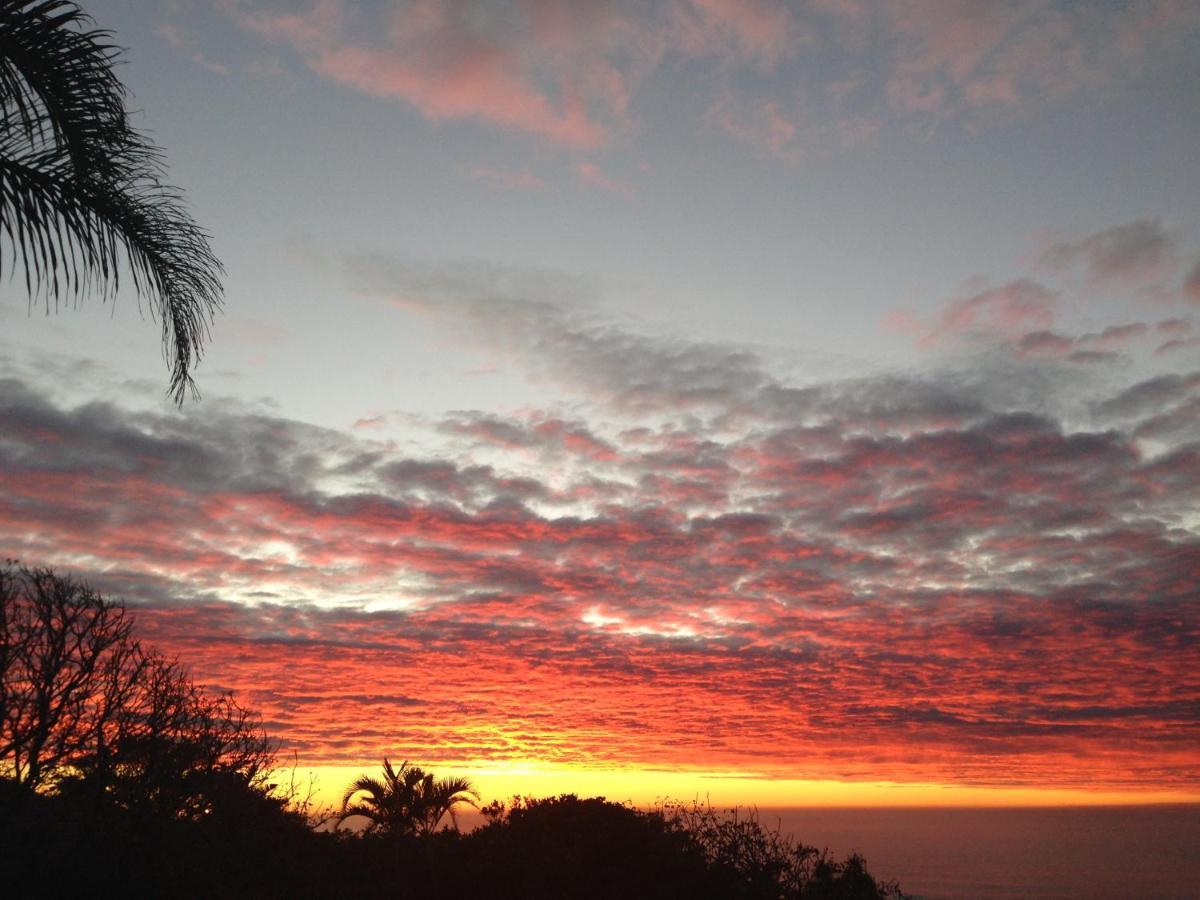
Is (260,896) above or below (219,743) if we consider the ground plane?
below

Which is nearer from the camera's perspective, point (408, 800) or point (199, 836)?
point (199, 836)

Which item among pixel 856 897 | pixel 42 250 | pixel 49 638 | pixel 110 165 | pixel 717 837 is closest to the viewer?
pixel 42 250

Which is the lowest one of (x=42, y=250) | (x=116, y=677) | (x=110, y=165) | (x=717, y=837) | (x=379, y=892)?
(x=379, y=892)

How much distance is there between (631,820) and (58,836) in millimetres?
19626

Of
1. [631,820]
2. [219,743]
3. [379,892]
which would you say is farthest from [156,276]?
[631,820]

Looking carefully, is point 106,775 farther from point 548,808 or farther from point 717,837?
point 548,808

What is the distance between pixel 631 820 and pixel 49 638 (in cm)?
2013

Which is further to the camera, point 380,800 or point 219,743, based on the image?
point 380,800

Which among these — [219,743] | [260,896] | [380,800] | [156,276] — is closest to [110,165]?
[156,276]

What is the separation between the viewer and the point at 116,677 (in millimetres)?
15281

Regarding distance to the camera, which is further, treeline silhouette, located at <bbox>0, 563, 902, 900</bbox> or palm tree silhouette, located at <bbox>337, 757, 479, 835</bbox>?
palm tree silhouette, located at <bbox>337, 757, 479, 835</bbox>

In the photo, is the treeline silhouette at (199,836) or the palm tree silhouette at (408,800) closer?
the treeline silhouette at (199,836)

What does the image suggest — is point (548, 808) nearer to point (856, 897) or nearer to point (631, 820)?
point (631, 820)

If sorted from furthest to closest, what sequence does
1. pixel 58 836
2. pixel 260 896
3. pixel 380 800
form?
pixel 380 800
pixel 260 896
pixel 58 836
